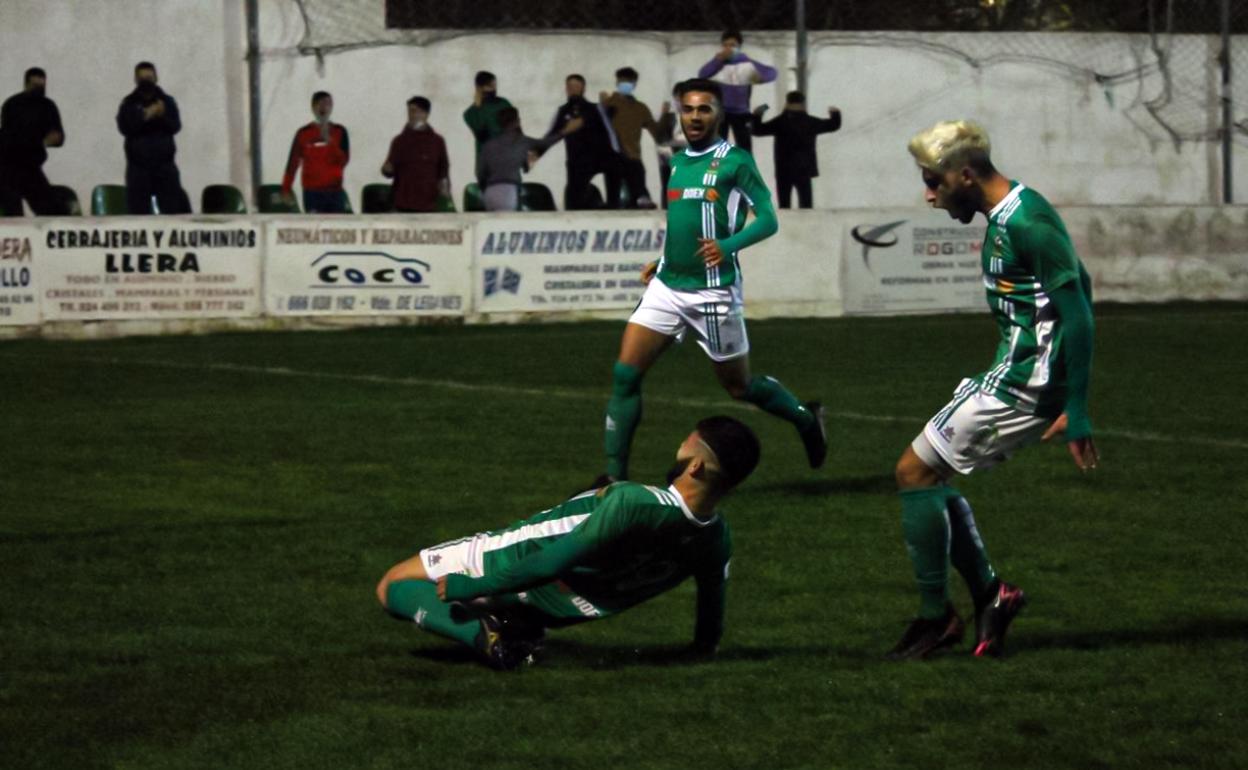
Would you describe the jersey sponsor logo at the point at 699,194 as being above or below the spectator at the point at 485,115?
below

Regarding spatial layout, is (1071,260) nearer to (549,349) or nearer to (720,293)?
(720,293)

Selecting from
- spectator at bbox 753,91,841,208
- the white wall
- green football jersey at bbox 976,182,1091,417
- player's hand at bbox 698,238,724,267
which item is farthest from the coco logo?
green football jersey at bbox 976,182,1091,417

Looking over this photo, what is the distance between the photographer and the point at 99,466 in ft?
35.0

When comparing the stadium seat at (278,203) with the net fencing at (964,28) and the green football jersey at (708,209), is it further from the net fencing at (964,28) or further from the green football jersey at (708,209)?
the green football jersey at (708,209)

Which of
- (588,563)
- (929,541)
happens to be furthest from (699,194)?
(588,563)

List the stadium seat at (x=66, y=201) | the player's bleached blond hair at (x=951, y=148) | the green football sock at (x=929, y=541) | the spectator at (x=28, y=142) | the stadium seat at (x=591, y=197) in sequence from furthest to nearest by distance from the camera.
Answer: the stadium seat at (x=591, y=197) → the stadium seat at (x=66, y=201) → the spectator at (x=28, y=142) → the green football sock at (x=929, y=541) → the player's bleached blond hair at (x=951, y=148)

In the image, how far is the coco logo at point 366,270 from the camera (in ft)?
64.1

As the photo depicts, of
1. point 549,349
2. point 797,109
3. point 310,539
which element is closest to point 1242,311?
point 797,109

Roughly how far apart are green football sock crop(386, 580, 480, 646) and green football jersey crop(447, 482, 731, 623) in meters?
0.15

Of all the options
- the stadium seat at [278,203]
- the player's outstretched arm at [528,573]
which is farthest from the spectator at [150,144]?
the player's outstretched arm at [528,573]

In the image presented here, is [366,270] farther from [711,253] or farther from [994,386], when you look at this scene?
[994,386]

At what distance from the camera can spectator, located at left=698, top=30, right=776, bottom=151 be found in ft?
70.0

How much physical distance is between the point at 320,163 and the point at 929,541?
Result: 15945 mm

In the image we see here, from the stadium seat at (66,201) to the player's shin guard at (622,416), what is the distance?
1228 cm
